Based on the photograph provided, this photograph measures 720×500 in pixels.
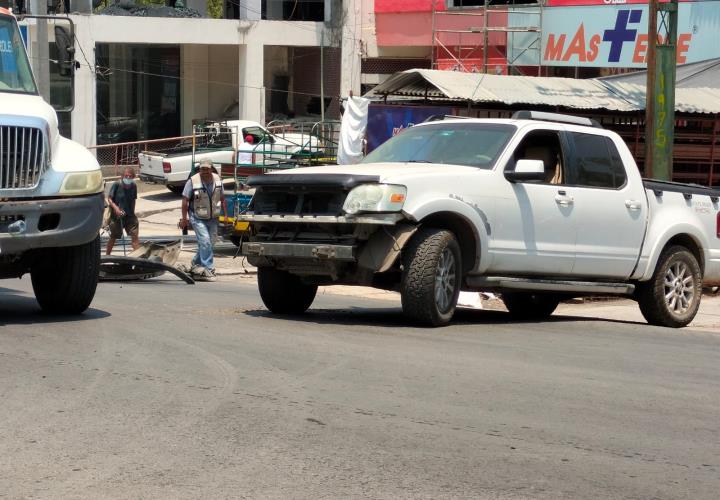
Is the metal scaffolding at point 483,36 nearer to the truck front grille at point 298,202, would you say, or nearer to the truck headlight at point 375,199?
the truck front grille at point 298,202

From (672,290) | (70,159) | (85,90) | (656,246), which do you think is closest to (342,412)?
(70,159)

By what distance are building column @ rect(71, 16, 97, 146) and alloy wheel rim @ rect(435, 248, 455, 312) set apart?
29.0 meters

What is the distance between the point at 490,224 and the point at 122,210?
12578 mm

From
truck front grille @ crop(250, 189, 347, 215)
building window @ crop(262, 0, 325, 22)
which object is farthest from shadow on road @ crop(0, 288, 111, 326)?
building window @ crop(262, 0, 325, 22)

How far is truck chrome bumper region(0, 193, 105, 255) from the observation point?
8.88 metres

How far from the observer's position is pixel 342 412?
640cm

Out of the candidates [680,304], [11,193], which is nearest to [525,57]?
[680,304]

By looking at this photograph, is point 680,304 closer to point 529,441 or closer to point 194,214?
point 529,441

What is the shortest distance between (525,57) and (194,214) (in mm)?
15745

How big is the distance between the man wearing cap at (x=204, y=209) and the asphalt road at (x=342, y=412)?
8296mm

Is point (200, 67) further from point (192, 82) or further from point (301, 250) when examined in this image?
point (301, 250)

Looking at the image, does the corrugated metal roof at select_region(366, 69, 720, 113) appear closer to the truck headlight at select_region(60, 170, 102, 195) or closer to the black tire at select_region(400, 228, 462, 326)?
the black tire at select_region(400, 228, 462, 326)

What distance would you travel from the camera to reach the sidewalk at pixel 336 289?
1498 centimetres

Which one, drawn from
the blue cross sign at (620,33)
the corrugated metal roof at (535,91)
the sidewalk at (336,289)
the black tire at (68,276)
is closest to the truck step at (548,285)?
the sidewalk at (336,289)
